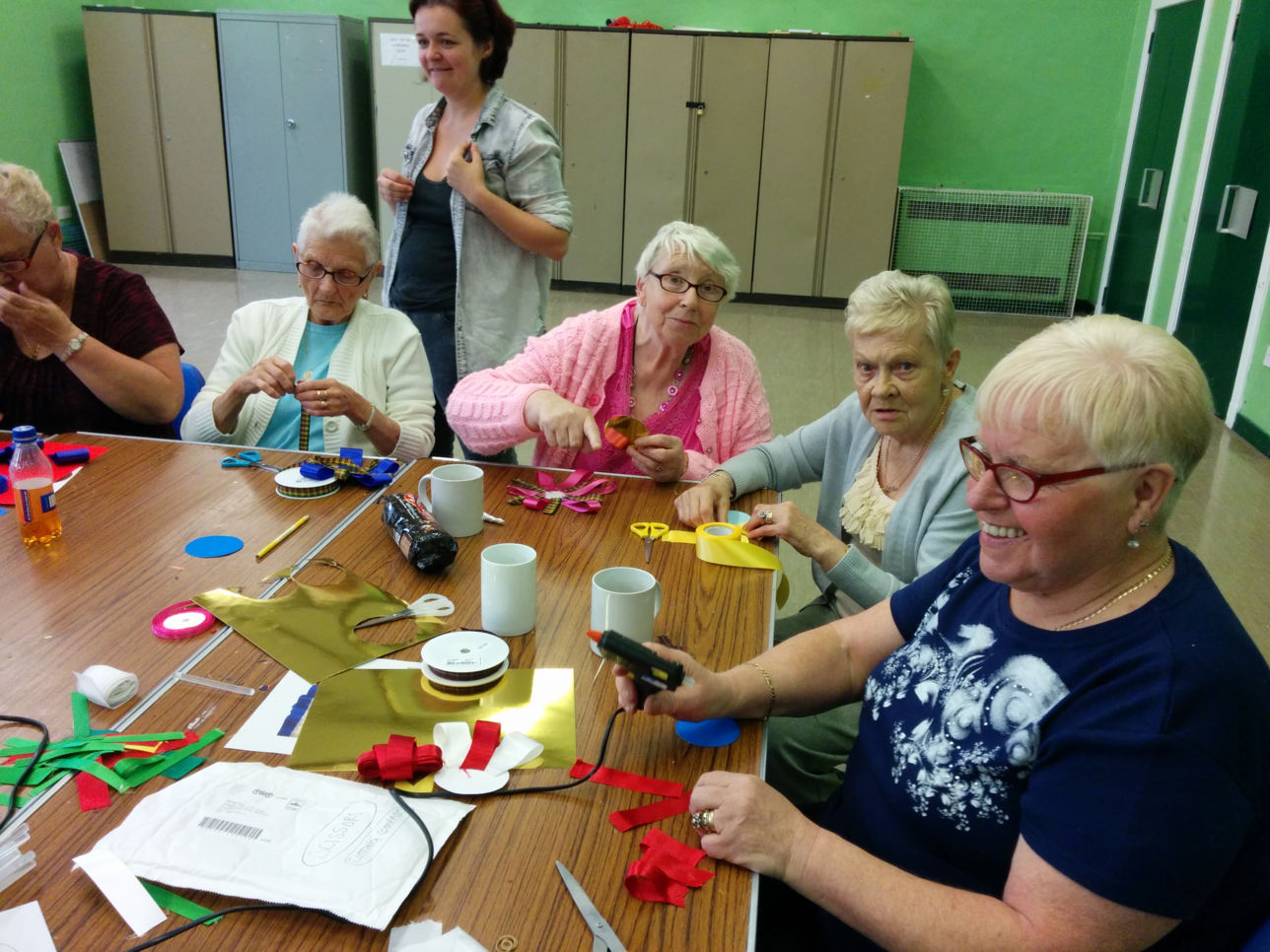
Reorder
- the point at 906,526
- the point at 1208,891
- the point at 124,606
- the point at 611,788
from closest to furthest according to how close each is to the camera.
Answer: the point at 1208,891
the point at 611,788
the point at 124,606
the point at 906,526

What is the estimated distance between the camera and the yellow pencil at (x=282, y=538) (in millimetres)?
1636

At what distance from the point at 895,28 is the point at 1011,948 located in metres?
7.65

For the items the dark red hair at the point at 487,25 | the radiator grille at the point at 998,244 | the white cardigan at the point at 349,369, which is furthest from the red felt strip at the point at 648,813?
the radiator grille at the point at 998,244

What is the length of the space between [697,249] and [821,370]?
375 centimetres

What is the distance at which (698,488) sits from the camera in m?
1.93

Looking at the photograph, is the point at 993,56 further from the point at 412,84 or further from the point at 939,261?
the point at 412,84

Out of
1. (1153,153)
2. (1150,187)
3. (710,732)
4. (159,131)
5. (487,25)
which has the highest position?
(487,25)

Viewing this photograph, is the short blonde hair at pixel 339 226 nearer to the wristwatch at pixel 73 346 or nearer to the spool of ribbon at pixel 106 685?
the wristwatch at pixel 73 346

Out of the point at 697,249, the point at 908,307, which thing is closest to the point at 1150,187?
the point at 697,249

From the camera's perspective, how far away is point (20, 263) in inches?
83.3

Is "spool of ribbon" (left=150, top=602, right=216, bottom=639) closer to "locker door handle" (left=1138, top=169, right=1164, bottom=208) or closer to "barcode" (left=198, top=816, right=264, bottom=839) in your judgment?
"barcode" (left=198, top=816, right=264, bottom=839)

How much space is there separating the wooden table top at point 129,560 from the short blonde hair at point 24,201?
0.48 meters

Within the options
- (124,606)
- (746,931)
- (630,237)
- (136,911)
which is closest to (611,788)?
(746,931)

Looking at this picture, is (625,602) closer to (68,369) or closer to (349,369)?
(349,369)
